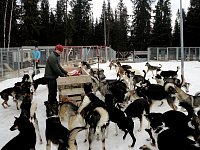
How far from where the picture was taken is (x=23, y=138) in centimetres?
519

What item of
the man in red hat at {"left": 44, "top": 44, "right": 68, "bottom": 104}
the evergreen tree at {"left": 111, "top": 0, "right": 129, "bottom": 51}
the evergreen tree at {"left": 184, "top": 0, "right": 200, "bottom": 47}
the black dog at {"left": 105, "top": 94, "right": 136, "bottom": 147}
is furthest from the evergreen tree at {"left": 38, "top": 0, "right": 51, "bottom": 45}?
the black dog at {"left": 105, "top": 94, "right": 136, "bottom": 147}

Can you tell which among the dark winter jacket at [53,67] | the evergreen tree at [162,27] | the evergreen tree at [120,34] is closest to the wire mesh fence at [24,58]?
the dark winter jacket at [53,67]

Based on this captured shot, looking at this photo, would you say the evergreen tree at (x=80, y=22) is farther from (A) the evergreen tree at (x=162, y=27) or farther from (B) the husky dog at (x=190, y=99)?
(B) the husky dog at (x=190, y=99)

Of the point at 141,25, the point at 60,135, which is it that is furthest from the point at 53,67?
the point at 141,25

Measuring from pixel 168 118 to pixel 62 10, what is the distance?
5203cm

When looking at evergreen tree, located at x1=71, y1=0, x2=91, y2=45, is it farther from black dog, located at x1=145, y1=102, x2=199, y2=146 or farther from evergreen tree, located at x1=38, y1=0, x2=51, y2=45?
black dog, located at x1=145, y1=102, x2=199, y2=146

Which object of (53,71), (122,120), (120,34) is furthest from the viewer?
(120,34)

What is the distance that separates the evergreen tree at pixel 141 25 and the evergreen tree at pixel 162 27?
2.28 metres

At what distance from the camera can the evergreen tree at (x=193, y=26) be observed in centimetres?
4531

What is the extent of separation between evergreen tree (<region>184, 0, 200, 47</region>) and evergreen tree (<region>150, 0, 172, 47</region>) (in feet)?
15.0

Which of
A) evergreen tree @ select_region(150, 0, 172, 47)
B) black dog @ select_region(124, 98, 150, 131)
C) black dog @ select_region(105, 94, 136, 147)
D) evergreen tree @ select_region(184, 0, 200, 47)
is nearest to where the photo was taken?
black dog @ select_region(105, 94, 136, 147)

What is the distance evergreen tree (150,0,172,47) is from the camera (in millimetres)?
50656

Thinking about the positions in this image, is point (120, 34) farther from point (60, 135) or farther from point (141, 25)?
point (60, 135)

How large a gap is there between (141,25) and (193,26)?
12.8 meters
